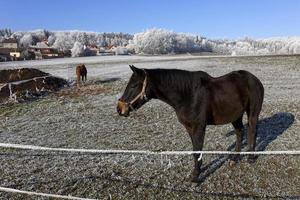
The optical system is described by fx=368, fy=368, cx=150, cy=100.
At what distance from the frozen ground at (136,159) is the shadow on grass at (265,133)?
0.07 feet

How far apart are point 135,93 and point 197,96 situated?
4.28ft

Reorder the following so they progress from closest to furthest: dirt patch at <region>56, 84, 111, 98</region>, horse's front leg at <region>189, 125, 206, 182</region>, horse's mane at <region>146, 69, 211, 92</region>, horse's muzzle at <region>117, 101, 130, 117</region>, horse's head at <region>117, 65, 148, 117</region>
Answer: horse's head at <region>117, 65, 148, 117</region> < horse's muzzle at <region>117, 101, 130, 117</region> < horse's mane at <region>146, 69, 211, 92</region> < horse's front leg at <region>189, 125, 206, 182</region> < dirt patch at <region>56, 84, 111, 98</region>

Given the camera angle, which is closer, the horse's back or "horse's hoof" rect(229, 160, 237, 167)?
the horse's back

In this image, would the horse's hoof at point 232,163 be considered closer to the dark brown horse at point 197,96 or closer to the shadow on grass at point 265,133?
the shadow on grass at point 265,133

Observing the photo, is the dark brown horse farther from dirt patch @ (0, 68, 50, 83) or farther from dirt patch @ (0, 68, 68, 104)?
dirt patch @ (0, 68, 50, 83)

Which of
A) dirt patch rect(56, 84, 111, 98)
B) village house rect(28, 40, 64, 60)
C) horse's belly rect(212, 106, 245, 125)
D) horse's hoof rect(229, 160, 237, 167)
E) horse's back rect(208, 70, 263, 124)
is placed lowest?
village house rect(28, 40, 64, 60)

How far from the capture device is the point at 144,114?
13.8 m

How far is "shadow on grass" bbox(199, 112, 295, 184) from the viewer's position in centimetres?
805

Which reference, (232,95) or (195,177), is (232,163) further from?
(232,95)

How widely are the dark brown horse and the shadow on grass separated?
0.66 metres

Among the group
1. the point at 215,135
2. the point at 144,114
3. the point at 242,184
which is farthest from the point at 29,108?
the point at 242,184

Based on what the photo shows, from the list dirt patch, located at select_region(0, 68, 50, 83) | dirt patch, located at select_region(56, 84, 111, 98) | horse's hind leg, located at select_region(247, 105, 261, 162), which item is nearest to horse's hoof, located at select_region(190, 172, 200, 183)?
horse's hind leg, located at select_region(247, 105, 261, 162)

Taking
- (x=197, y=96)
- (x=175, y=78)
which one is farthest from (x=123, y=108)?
(x=197, y=96)

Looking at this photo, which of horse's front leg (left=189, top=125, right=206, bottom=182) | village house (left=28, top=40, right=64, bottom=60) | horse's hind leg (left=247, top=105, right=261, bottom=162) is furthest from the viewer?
village house (left=28, top=40, right=64, bottom=60)
